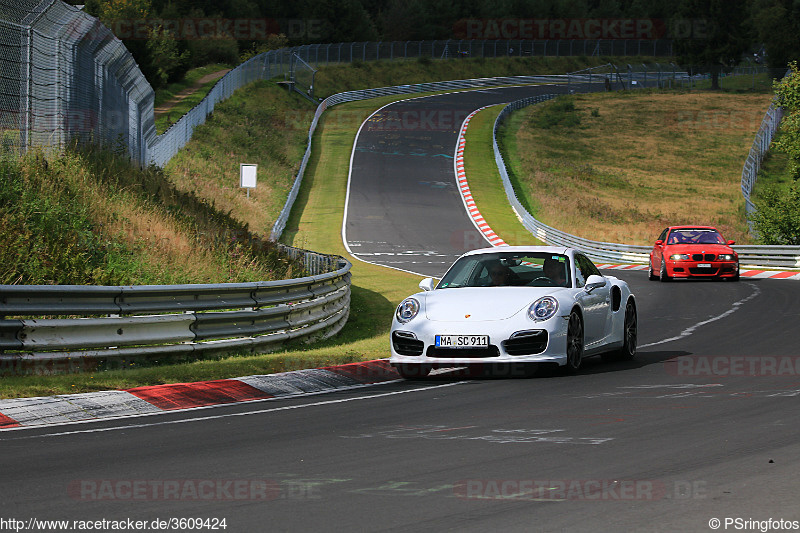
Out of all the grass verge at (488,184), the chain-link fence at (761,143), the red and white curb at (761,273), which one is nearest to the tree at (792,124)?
the chain-link fence at (761,143)

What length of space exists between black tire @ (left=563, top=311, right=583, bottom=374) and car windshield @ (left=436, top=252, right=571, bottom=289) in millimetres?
565

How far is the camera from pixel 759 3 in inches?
6102

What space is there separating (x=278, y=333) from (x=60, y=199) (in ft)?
14.2

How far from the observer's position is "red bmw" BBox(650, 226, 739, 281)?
28688 mm

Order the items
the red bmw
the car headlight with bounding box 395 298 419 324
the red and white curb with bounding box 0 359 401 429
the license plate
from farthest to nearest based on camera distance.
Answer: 1. the red bmw
2. the car headlight with bounding box 395 298 419 324
3. the license plate
4. the red and white curb with bounding box 0 359 401 429

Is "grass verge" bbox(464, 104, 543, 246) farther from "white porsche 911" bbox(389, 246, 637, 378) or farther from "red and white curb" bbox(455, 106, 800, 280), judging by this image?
"white porsche 911" bbox(389, 246, 637, 378)

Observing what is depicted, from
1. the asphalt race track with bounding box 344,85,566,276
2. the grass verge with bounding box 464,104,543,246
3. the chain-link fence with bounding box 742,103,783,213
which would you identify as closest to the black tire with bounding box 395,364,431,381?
the asphalt race track with bounding box 344,85,566,276

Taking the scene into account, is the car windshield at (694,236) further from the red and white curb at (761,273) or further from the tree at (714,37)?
the tree at (714,37)

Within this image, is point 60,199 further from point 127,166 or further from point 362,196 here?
point 362,196

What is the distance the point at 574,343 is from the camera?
11.7m

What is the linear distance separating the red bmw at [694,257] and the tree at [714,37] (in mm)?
86962

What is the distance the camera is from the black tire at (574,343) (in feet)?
37.7

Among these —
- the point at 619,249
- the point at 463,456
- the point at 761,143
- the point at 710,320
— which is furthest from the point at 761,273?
the point at 761,143

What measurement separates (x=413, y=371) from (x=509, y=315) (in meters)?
1.27
